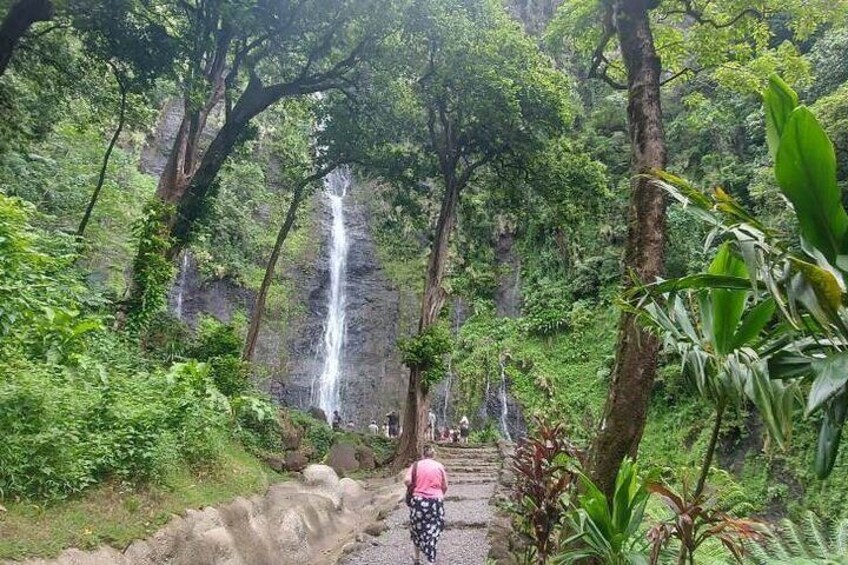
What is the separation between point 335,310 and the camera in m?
24.1

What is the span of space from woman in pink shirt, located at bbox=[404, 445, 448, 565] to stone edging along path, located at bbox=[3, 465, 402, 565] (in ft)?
5.72

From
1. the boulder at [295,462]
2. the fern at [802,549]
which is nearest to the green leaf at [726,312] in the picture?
the fern at [802,549]

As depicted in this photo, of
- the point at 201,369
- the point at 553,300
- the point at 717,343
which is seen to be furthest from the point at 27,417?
the point at 553,300

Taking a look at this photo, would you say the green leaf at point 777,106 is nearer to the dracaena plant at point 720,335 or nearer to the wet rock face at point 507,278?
the dracaena plant at point 720,335

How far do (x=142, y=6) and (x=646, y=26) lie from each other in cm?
939

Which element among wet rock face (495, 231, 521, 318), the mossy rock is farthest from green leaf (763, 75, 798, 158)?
wet rock face (495, 231, 521, 318)

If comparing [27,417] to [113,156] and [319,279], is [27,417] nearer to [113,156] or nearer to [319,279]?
[113,156]

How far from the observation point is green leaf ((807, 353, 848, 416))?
1.69 m

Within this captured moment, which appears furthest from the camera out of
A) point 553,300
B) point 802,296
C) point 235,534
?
point 553,300

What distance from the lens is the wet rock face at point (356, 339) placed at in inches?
882

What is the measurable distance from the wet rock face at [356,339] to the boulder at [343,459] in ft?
27.4

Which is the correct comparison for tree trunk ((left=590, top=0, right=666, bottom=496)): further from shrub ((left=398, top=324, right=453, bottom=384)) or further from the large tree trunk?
the large tree trunk

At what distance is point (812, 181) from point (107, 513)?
5.34 meters

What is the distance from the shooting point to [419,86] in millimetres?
13305
